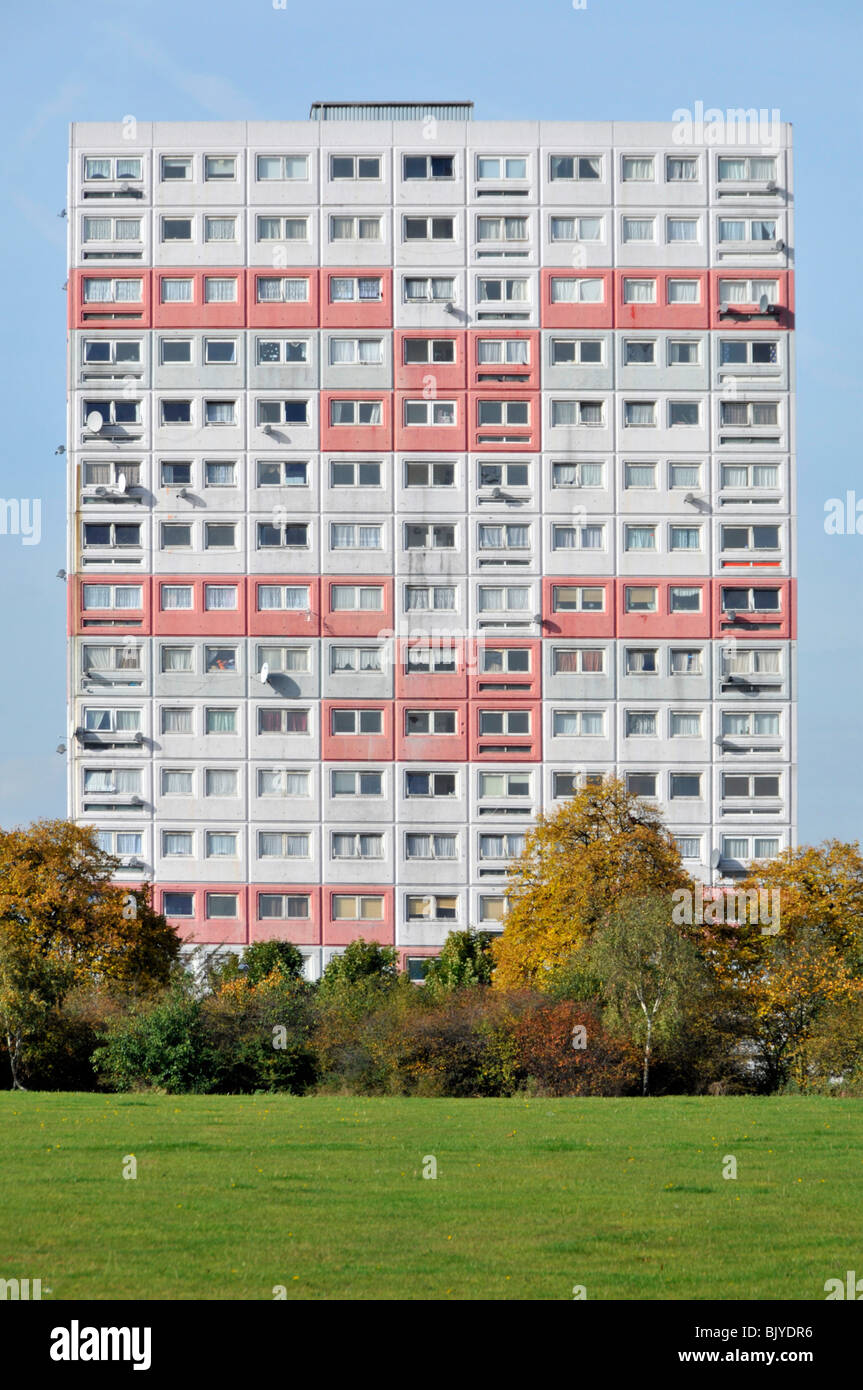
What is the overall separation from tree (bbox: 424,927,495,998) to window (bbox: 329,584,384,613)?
17334mm

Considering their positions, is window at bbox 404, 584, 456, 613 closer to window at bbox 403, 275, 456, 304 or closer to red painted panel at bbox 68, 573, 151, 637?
red painted panel at bbox 68, 573, 151, 637

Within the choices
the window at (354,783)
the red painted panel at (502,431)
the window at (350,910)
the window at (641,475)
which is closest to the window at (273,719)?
the window at (354,783)

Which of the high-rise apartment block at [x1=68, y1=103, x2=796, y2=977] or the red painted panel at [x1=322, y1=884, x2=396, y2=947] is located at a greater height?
the high-rise apartment block at [x1=68, y1=103, x2=796, y2=977]

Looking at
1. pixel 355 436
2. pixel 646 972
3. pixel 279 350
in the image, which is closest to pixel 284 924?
pixel 355 436

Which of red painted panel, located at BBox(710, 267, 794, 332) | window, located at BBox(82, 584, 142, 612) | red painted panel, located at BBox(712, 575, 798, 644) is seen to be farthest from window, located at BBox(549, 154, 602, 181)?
window, located at BBox(82, 584, 142, 612)

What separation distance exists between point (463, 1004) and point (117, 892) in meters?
14.2

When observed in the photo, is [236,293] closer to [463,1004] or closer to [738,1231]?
[463,1004]

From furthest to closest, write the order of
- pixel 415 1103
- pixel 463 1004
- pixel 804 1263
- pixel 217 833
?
pixel 217 833
pixel 463 1004
pixel 415 1103
pixel 804 1263

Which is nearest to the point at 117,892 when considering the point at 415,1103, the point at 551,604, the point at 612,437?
the point at 415,1103

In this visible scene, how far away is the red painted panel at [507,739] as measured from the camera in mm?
86562

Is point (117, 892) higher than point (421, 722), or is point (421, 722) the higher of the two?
point (421, 722)

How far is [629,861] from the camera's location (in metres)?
57.0

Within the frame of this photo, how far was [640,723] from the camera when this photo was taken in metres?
86.9

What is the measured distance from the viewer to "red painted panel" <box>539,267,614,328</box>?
8819 cm
